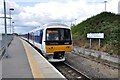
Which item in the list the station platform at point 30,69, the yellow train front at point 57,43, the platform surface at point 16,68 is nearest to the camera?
the station platform at point 30,69

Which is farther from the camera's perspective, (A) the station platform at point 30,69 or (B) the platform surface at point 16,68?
(B) the platform surface at point 16,68

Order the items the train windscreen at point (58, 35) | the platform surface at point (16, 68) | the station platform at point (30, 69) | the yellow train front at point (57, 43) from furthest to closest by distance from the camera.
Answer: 1. the train windscreen at point (58, 35)
2. the yellow train front at point (57, 43)
3. the platform surface at point (16, 68)
4. the station platform at point (30, 69)

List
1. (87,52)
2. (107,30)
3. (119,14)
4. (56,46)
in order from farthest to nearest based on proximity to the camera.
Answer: (119,14), (107,30), (87,52), (56,46)

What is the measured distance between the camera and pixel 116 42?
25.7m

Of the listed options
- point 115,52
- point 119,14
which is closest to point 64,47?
point 115,52

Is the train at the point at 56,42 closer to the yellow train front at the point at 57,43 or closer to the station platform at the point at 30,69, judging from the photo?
the yellow train front at the point at 57,43

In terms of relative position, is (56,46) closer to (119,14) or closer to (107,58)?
(107,58)

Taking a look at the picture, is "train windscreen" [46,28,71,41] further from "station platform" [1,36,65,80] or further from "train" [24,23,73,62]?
"station platform" [1,36,65,80]

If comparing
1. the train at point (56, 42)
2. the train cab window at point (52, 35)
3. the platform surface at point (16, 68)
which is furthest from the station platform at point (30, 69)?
the train cab window at point (52, 35)

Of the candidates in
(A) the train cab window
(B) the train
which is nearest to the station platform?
(B) the train

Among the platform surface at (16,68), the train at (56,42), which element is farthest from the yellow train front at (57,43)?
the platform surface at (16,68)

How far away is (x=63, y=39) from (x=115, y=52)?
6.30m

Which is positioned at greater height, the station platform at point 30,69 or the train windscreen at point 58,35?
the train windscreen at point 58,35

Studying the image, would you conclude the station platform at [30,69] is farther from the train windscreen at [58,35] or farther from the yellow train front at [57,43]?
the train windscreen at [58,35]
